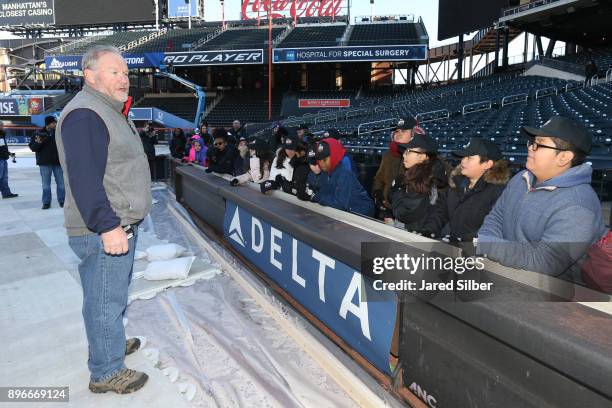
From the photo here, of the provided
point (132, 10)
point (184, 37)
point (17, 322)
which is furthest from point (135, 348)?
point (132, 10)

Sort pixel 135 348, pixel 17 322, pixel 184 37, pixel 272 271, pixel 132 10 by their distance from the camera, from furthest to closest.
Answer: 1. pixel 132 10
2. pixel 184 37
3. pixel 272 271
4. pixel 17 322
5. pixel 135 348

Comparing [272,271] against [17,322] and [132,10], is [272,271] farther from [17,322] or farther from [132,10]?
[132,10]

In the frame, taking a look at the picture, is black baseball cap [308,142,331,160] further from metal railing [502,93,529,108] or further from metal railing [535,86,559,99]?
metal railing [535,86,559,99]

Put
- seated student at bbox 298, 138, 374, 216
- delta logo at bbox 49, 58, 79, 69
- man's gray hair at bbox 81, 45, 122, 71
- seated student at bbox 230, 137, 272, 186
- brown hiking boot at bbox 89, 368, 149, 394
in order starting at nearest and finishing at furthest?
man's gray hair at bbox 81, 45, 122, 71 < brown hiking boot at bbox 89, 368, 149, 394 < seated student at bbox 298, 138, 374, 216 < seated student at bbox 230, 137, 272, 186 < delta logo at bbox 49, 58, 79, 69

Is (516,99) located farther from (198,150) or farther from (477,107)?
(198,150)

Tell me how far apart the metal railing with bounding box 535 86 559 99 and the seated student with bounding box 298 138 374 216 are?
15.0 metres

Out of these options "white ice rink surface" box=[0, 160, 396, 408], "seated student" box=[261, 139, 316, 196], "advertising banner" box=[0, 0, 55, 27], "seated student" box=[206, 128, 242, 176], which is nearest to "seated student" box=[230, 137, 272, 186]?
"seated student" box=[261, 139, 316, 196]

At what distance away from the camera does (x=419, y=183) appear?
274cm

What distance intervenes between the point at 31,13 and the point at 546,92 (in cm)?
4692

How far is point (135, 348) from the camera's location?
271 cm

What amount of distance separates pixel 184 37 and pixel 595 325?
38.3 metres

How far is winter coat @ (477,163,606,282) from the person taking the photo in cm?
157

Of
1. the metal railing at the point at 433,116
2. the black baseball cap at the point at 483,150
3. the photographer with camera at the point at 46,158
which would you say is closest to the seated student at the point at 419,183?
the black baseball cap at the point at 483,150

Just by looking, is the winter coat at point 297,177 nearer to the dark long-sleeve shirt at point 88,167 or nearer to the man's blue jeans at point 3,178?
the dark long-sleeve shirt at point 88,167
